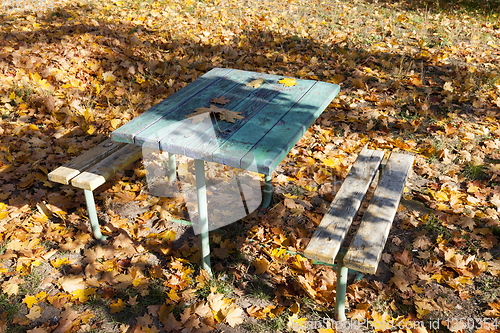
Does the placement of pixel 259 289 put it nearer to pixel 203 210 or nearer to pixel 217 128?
pixel 203 210

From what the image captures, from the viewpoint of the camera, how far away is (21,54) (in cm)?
511

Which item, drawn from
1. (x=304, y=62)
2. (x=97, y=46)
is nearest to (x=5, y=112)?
(x=97, y=46)

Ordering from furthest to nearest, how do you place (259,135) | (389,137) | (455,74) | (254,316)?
(455,74), (389,137), (254,316), (259,135)

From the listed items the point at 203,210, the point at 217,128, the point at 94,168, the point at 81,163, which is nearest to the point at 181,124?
the point at 217,128

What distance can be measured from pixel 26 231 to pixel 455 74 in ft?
18.0

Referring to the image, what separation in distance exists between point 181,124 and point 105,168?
0.84 m

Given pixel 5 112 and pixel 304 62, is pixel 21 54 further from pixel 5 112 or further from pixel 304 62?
pixel 304 62

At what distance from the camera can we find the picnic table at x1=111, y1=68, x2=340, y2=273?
2.08 meters

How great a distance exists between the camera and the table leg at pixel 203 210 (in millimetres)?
2418

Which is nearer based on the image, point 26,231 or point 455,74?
point 26,231

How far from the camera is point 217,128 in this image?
89.7 inches

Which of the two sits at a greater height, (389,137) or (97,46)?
(97,46)

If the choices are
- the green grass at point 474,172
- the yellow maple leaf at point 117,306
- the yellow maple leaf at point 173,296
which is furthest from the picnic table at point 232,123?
the green grass at point 474,172

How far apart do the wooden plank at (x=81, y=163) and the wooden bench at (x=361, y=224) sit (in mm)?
1717
